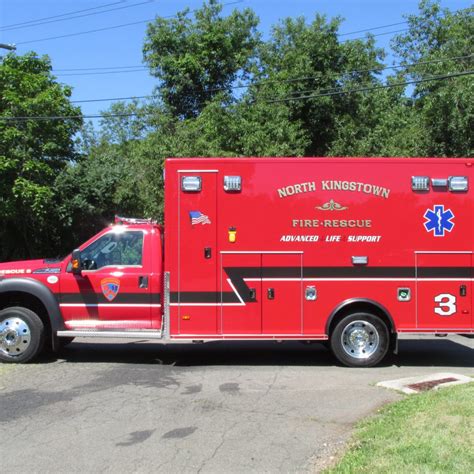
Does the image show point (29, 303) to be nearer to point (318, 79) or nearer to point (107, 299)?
point (107, 299)

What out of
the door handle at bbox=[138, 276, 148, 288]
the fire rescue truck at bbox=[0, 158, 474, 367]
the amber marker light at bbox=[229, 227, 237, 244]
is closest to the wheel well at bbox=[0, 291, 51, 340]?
the fire rescue truck at bbox=[0, 158, 474, 367]

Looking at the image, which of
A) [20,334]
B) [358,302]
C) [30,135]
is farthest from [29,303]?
[30,135]

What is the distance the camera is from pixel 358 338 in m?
8.51

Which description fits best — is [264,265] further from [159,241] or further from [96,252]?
[96,252]

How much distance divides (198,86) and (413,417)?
24.8 meters

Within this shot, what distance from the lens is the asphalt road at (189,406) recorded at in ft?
16.1

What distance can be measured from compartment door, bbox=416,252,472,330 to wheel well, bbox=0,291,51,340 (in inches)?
222

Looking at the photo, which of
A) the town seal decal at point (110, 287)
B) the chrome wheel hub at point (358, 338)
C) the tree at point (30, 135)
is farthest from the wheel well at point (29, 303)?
the tree at point (30, 135)

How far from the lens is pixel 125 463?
4.75m

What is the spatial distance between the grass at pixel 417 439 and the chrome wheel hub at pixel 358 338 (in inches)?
85.4

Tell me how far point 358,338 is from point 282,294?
1.32 metres

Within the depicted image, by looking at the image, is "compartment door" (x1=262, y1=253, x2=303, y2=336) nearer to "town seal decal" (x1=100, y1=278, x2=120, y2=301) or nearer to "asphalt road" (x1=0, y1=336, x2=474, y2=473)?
"asphalt road" (x1=0, y1=336, x2=474, y2=473)

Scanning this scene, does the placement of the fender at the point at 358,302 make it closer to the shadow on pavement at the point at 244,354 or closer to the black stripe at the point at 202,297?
the shadow on pavement at the point at 244,354

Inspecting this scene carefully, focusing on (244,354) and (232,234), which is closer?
(232,234)
